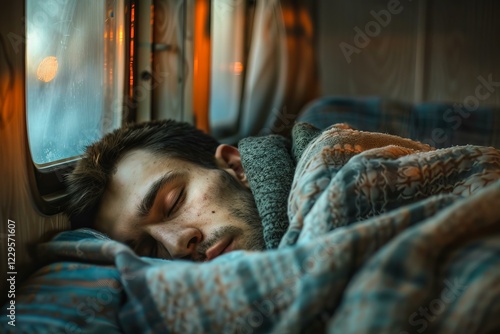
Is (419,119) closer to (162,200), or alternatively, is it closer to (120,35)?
(120,35)

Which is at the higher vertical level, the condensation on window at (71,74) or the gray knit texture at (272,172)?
the condensation on window at (71,74)

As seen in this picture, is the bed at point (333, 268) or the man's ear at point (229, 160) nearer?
the bed at point (333, 268)

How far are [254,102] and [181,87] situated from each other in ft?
2.21

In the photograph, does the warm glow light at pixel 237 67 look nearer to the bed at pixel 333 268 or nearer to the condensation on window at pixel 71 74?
the condensation on window at pixel 71 74

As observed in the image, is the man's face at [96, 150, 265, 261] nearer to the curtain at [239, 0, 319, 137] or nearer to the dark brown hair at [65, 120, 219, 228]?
the dark brown hair at [65, 120, 219, 228]

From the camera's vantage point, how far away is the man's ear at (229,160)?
1182 millimetres

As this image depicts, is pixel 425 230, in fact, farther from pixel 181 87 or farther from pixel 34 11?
pixel 181 87

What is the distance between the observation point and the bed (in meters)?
0.50

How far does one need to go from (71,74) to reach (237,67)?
1.29 metres

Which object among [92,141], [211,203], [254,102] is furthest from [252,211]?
[254,102]

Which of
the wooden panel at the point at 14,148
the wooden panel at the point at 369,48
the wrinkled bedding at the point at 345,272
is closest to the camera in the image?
the wrinkled bedding at the point at 345,272

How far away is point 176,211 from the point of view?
3.24 feet

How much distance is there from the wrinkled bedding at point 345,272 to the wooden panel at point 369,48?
166 centimetres

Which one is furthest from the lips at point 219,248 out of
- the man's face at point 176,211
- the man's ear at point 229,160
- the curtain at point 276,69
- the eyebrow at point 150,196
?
the curtain at point 276,69
